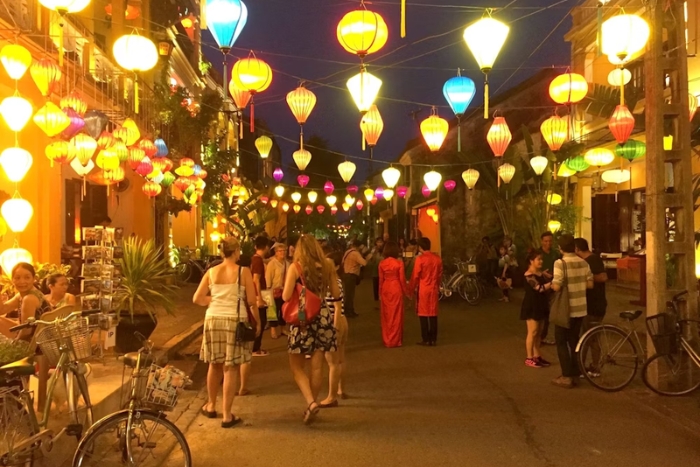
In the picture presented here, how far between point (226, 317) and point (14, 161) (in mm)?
5208

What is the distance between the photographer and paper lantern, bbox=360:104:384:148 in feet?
43.2

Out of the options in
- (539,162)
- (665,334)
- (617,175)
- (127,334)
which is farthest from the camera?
(617,175)

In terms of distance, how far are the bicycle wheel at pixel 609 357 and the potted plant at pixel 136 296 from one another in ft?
19.5

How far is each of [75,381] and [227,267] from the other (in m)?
1.94

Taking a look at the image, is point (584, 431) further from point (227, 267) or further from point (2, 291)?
Result: point (2, 291)

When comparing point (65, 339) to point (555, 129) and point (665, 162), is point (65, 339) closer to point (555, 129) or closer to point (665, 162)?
point (665, 162)

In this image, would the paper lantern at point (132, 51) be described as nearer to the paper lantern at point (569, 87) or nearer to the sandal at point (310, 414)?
the sandal at point (310, 414)

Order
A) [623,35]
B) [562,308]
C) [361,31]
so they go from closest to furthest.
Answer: [562,308], [623,35], [361,31]

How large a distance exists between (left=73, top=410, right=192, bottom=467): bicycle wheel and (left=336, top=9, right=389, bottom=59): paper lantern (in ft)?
19.6

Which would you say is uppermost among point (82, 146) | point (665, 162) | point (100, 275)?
point (82, 146)

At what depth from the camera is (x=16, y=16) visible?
34.9 feet

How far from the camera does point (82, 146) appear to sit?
11172 millimetres

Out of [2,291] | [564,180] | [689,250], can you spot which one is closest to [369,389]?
[689,250]

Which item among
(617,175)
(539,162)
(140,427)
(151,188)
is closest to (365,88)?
(140,427)
